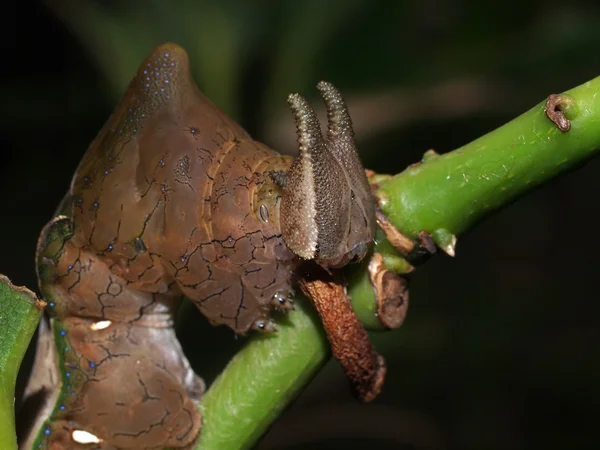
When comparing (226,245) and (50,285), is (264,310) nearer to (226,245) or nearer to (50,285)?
(226,245)

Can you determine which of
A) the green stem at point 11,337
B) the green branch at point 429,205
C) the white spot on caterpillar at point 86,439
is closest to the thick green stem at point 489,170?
the green branch at point 429,205

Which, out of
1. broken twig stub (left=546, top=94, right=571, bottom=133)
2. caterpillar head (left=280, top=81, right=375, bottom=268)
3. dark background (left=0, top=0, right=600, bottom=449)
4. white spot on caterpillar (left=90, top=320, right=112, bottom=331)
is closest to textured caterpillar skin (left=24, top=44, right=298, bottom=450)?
white spot on caterpillar (left=90, top=320, right=112, bottom=331)

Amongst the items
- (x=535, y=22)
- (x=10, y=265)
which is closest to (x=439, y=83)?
(x=535, y=22)

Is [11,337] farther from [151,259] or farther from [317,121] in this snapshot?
[317,121]

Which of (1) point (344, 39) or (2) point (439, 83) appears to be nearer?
(2) point (439, 83)

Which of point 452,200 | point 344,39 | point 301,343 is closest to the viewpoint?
point 452,200

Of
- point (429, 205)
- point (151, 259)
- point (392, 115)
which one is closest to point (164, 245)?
point (151, 259)

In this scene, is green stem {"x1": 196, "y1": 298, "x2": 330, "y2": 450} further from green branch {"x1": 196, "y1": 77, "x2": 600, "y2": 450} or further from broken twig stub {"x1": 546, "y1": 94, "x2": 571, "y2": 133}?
broken twig stub {"x1": 546, "y1": 94, "x2": 571, "y2": 133}
